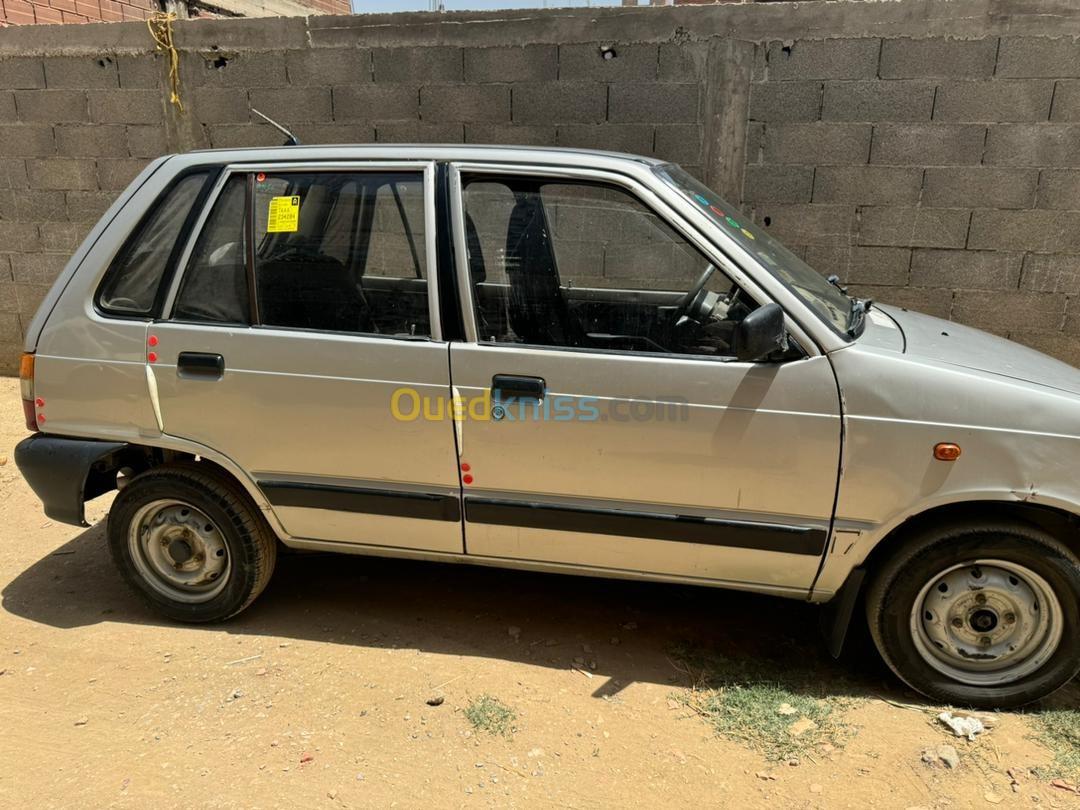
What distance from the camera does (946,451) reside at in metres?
2.51

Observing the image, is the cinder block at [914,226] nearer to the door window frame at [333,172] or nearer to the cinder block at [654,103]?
the cinder block at [654,103]

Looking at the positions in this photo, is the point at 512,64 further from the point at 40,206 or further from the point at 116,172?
the point at 40,206

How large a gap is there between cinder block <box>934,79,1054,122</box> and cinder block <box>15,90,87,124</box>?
6278 millimetres

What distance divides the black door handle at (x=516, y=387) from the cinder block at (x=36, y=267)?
5433 millimetres

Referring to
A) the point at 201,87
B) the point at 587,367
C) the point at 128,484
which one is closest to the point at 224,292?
the point at 128,484

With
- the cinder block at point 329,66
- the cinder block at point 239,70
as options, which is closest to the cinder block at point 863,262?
the cinder block at point 329,66

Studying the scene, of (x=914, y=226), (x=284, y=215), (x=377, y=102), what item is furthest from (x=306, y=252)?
(x=914, y=226)

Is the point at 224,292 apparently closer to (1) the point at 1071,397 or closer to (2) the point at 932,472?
(2) the point at 932,472

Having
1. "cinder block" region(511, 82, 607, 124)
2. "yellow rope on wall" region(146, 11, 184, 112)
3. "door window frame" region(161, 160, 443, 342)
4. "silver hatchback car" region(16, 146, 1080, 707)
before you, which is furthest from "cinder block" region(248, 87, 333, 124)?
"door window frame" region(161, 160, 443, 342)

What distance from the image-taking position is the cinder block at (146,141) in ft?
19.7

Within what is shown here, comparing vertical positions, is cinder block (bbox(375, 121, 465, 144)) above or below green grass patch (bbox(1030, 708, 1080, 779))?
above

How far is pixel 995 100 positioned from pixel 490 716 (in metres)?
4.74

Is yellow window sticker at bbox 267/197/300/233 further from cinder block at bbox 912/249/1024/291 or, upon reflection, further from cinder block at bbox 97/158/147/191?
cinder block at bbox 912/249/1024/291

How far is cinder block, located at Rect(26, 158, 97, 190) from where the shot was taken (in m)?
6.20
